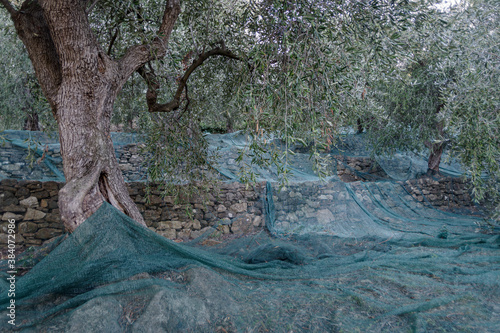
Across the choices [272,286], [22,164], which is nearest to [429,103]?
[272,286]

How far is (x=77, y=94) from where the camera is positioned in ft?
12.1

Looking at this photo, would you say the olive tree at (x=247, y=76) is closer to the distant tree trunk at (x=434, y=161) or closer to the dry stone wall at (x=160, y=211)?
the dry stone wall at (x=160, y=211)

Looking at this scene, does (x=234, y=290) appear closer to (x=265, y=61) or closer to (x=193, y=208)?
(x=265, y=61)

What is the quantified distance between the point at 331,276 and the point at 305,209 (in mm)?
4432

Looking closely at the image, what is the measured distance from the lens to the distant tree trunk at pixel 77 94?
11.4 ft

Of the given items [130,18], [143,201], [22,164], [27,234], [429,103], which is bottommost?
[27,234]

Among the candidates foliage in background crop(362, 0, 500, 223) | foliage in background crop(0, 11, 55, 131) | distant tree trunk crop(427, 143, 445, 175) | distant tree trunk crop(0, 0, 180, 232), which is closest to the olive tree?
distant tree trunk crop(0, 0, 180, 232)

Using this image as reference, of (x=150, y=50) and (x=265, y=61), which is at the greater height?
(x=150, y=50)

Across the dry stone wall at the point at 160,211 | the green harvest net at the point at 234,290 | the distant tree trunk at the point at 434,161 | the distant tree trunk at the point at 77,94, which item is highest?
the distant tree trunk at the point at 77,94

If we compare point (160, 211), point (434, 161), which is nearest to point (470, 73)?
point (160, 211)


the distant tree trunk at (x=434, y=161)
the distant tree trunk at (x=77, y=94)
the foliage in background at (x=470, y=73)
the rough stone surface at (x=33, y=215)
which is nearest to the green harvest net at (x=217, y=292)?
the distant tree trunk at (x=77, y=94)

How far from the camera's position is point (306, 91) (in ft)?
10.8

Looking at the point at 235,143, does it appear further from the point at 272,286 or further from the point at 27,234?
the point at 272,286

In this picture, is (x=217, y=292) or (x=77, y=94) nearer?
(x=217, y=292)
